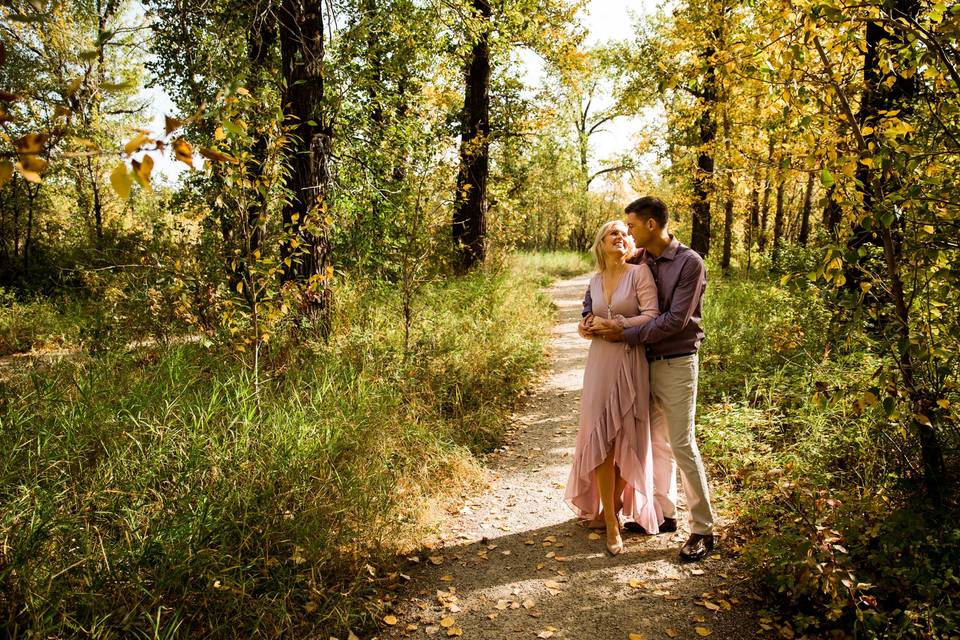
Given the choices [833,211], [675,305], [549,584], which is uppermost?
[833,211]

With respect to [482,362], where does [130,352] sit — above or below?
above

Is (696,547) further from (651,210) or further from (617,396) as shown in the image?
(651,210)

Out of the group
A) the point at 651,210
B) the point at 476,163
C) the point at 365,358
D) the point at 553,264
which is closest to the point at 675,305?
the point at 651,210

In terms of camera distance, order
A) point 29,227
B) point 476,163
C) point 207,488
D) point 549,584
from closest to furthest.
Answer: point 207,488
point 549,584
point 476,163
point 29,227

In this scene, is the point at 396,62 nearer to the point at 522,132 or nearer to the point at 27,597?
the point at 522,132

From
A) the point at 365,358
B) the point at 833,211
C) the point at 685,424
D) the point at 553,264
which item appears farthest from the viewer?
the point at 553,264

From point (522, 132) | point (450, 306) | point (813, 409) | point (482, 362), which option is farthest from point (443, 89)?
point (813, 409)

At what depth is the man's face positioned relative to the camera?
4.05 metres

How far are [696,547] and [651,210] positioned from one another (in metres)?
2.40

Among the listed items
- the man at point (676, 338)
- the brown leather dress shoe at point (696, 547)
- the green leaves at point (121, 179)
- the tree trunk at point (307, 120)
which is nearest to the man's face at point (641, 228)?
the man at point (676, 338)

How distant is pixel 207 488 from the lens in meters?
3.50

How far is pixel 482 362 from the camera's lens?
7.42m

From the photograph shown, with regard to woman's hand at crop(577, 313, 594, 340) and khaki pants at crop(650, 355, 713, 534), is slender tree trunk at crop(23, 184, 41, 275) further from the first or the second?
khaki pants at crop(650, 355, 713, 534)

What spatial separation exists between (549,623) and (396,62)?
7809mm
